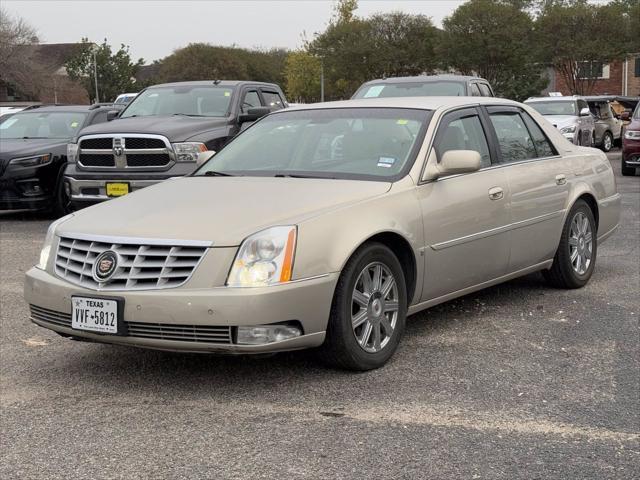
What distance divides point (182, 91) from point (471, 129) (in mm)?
6582

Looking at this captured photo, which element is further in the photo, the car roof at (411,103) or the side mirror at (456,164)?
the car roof at (411,103)

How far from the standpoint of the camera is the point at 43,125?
1349 centimetres

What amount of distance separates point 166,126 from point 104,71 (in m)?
72.6

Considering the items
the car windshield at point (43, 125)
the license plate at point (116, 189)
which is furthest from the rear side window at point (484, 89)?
the car windshield at point (43, 125)

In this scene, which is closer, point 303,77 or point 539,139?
point 539,139

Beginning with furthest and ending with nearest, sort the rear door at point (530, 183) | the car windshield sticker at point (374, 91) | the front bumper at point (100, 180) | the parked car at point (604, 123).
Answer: the parked car at point (604, 123) < the car windshield sticker at point (374, 91) < the front bumper at point (100, 180) < the rear door at point (530, 183)

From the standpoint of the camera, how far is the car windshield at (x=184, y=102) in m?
11.5

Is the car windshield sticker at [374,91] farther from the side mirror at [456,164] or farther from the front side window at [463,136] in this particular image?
the side mirror at [456,164]

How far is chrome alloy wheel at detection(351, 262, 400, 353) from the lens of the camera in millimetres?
4824

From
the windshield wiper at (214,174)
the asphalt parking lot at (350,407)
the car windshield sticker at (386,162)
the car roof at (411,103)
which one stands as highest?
the car roof at (411,103)

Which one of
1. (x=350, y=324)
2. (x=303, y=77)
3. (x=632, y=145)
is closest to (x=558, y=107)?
(x=632, y=145)

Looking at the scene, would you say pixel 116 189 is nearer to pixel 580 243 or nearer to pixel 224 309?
pixel 580 243

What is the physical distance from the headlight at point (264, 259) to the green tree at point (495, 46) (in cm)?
4189

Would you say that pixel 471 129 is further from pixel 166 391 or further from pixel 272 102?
pixel 272 102
